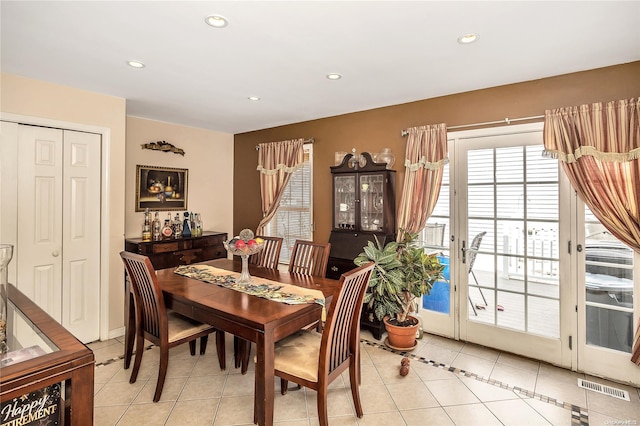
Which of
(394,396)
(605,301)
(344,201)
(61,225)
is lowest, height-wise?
(394,396)

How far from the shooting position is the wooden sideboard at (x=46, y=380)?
1046mm

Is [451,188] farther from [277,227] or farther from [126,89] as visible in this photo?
[126,89]

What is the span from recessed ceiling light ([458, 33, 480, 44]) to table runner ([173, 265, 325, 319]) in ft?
6.40

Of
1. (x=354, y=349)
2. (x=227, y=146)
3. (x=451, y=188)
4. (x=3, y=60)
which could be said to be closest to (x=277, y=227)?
(x=227, y=146)

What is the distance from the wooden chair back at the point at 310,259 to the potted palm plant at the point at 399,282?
1.28 feet

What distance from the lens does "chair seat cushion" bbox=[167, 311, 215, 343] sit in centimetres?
243

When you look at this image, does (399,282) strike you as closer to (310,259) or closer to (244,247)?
(310,259)

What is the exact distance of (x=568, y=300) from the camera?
9.29 ft

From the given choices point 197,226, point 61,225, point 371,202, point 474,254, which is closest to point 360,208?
point 371,202

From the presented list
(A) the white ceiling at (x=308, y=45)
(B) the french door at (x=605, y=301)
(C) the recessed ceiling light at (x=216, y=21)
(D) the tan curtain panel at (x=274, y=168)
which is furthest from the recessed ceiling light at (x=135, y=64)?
(B) the french door at (x=605, y=301)

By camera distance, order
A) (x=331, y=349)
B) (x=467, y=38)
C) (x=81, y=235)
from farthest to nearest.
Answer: (x=81, y=235), (x=467, y=38), (x=331, y=349)

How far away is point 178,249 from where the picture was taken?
4.12m

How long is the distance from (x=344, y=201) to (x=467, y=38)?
2.10 m

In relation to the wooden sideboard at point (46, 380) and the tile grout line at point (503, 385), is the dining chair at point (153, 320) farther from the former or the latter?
the wooden sideboard at point (46, 380)
